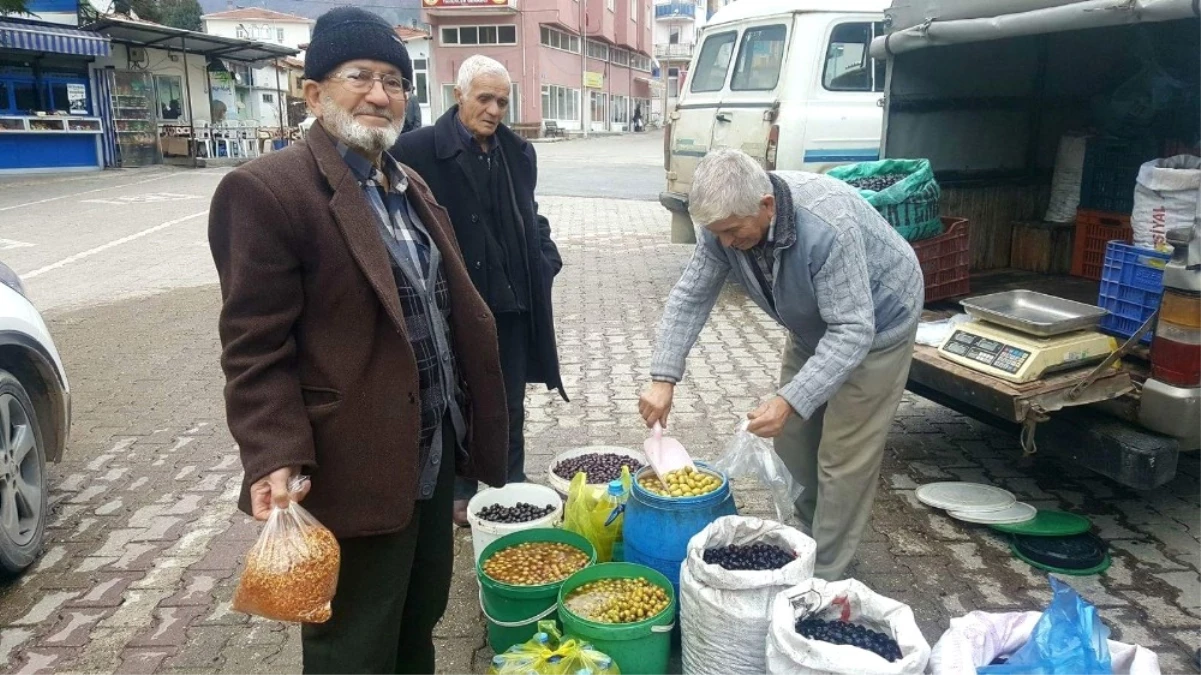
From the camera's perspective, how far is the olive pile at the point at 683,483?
2.99m

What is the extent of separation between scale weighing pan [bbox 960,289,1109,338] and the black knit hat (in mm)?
2998

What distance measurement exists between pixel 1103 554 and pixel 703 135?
580 cm

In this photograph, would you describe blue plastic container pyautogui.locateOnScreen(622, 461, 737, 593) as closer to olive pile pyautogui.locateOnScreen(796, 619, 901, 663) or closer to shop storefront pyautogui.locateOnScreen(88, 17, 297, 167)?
olive pile pyautogui.locateOnScreen(796, 619, 901, 663)

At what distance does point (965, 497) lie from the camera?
13.6ft

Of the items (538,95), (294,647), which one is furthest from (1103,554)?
(538,95)

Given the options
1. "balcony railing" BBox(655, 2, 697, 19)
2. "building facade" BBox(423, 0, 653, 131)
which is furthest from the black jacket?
"balcony railing" BBox(655, 2, 697, 19)

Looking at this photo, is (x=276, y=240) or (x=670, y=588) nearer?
(x=276, y=240)

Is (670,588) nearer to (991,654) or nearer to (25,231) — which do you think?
(991,654)

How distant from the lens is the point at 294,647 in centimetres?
312

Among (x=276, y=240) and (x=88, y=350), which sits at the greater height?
(x=276, y=240)

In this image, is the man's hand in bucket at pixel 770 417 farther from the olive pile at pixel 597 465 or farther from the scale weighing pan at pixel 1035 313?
the scale weighing pan at pixel 1035 313

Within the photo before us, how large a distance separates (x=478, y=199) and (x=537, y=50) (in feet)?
127

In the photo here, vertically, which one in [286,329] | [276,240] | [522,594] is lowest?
[522,594]

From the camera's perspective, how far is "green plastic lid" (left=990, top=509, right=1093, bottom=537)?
374 cm
